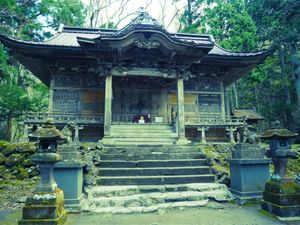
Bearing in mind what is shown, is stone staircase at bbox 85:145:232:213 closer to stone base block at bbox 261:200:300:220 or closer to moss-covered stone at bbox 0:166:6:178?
stone base block at bbox 261:200:300:220

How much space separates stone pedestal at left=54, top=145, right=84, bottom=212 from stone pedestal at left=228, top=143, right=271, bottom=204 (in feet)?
14.8

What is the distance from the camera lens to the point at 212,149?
9.33 metres

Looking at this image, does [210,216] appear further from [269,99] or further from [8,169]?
[269,99]

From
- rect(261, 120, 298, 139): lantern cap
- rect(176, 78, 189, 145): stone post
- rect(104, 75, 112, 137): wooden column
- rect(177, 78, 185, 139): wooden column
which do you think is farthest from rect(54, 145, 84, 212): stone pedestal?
rect(177, 78, 185, 139): wooden column

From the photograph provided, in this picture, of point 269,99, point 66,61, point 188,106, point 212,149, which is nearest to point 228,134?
point 188,106

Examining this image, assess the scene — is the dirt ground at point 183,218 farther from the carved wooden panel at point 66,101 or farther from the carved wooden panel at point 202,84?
the carved wooden panel at point 202,84

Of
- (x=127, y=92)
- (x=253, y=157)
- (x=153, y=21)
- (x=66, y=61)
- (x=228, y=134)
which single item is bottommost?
(x=253, y=157)

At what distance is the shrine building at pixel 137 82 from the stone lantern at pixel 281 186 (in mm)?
5152

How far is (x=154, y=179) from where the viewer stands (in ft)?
23.0

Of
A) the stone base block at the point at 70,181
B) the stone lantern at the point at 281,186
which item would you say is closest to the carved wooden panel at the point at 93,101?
the stone base block at the point at 70,181

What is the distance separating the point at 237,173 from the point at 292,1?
10173 millimetres

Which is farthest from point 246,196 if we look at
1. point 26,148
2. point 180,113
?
point 26,148

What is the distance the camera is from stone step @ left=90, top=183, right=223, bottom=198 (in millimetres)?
6293

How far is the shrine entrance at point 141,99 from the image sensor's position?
46.5 feet
